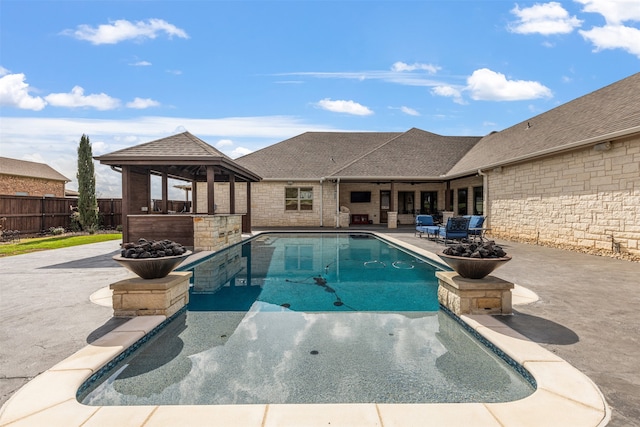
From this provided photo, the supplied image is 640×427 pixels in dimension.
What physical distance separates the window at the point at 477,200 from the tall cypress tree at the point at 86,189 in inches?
846

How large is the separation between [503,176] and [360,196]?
10.1 m

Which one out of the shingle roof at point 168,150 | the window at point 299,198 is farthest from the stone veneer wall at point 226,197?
the shingle roof at point 168,150

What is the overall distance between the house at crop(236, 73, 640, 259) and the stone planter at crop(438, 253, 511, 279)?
279 inches

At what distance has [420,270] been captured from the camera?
8.00 m

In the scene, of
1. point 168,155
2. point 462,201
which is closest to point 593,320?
point 168,155

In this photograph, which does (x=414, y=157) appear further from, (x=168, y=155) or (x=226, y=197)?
(x=168, y=155)

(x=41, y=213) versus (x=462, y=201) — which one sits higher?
(x=462, y=201)

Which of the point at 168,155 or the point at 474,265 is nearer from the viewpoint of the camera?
the point at 474,265

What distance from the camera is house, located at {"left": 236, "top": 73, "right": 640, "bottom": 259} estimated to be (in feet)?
29.1

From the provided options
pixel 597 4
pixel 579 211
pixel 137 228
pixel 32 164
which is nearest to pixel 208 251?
pixel 137 228

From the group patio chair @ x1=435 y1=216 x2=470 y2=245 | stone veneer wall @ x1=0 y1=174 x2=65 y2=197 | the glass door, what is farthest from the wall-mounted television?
stone veneer wall @ x1=0 y1=174 x2=65 y2=197

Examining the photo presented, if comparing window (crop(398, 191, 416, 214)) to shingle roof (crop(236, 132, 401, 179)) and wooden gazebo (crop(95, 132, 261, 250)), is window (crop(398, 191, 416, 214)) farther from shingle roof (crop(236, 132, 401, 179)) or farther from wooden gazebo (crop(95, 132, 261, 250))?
wooden gazebo (crop(95, 132, 261, 250))

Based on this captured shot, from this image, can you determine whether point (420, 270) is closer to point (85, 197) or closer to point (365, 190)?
point (365, 190)

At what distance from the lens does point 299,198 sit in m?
20.4
